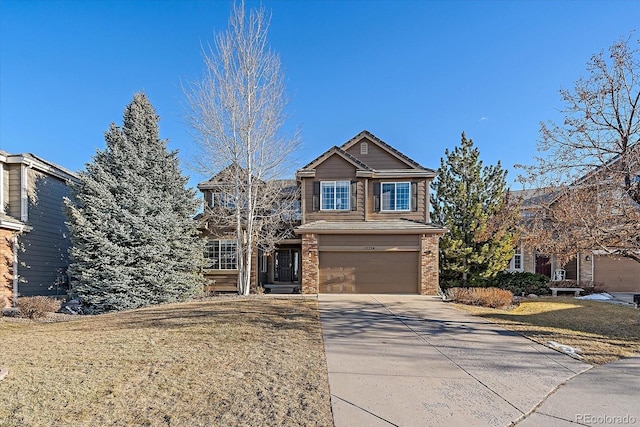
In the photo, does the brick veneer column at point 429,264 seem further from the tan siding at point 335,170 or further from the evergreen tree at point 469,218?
the tan siding at point 335,170

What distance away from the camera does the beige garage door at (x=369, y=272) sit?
54.6 ft

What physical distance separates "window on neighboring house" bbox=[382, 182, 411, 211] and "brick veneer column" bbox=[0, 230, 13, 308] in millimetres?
15636

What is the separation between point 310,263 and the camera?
16.5m

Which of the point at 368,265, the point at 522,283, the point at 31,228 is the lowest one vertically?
the point at 522,283

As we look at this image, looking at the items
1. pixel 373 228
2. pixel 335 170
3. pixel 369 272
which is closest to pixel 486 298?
pixel 369 272

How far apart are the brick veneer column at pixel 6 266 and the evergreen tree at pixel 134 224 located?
2.06 metres

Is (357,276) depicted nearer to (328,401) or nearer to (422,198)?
(422,198)

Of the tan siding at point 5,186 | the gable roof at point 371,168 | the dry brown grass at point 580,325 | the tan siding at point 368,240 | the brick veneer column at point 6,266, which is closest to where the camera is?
the dry brown grass at point 580,325

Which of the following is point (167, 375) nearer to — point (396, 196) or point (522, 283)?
point (396, 196)

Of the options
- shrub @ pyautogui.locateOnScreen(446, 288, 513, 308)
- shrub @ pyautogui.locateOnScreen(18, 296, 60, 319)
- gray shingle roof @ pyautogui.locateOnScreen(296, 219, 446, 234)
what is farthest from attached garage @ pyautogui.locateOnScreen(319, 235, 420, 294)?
shrub @ pyautogui.locateOnScreen(18, 296, 60, 319)

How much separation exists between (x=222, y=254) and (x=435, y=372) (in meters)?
14.4

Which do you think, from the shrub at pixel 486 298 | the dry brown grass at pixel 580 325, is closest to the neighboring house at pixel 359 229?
the shrub at pixel 486 298

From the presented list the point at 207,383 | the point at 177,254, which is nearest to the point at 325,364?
the point at 207,383

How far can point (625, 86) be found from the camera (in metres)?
9.53
